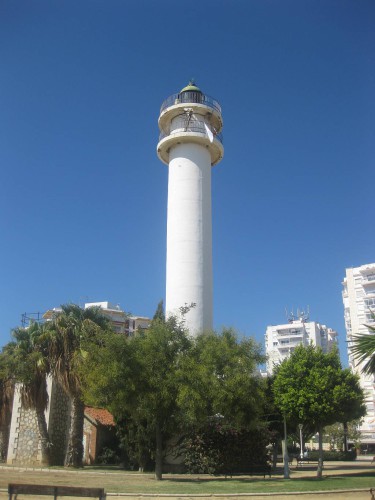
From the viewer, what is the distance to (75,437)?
28203 millimetres

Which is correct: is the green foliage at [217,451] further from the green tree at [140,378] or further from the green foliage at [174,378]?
the green tree at [140,378]

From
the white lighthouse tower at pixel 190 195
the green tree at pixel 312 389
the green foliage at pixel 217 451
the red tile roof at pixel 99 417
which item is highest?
the white lighthouse tower at pixel 190 195

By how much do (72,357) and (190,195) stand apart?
1260cm

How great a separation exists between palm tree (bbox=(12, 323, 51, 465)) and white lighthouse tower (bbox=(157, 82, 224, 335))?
24.7 feet

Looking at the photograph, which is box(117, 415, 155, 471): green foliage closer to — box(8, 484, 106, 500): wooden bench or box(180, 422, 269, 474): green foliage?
box(180, 422, 269, 474): green foliage

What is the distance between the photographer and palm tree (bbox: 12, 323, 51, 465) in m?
28.2

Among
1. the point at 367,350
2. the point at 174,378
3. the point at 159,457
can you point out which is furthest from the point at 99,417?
the point at 367,350

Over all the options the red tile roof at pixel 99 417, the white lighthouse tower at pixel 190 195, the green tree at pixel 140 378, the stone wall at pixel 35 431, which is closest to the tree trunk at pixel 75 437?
the stone wall at pixel 35 431

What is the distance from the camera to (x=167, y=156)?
120 ft

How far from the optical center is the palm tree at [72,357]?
27641 mm

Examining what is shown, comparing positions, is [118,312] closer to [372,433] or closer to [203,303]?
[372,433]

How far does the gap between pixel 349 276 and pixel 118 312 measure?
47.8 metres

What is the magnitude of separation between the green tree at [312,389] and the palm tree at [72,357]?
A: 10338 mm

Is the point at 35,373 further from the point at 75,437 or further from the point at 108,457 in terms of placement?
the point at 108,457
